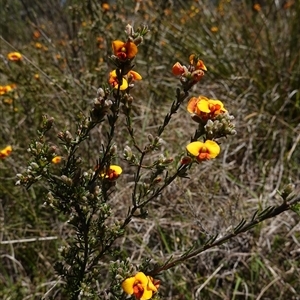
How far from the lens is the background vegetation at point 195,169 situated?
1.71m

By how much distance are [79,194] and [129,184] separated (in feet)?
3.30

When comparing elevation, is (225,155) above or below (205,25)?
below

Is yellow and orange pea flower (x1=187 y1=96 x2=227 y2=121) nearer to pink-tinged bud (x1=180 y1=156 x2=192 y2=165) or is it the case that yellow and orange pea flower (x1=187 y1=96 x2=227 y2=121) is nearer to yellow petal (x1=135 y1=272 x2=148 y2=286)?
pink-tinged bud (x1=180 y1=156 x2=192 y2=165)

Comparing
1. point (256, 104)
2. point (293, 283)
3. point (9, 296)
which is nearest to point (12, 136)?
point (9, 296)

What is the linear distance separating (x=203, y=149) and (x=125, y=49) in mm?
256

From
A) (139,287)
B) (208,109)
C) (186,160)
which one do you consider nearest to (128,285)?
(139,287)

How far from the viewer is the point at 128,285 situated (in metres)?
0.95

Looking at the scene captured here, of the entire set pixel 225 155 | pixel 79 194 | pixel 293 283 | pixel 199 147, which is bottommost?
pixel 293 283

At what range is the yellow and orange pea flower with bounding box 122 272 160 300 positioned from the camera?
0.95 metres

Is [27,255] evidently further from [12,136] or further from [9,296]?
[12,136]

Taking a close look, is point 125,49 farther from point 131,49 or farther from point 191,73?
point 191,73

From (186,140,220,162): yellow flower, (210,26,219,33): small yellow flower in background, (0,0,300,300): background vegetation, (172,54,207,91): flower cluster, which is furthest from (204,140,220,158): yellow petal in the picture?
(210,26,219,33): small yellow flower in background

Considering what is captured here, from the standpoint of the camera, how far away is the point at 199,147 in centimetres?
96

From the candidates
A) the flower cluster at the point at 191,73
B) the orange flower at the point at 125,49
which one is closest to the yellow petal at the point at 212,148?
the flower cluster at the point at 191,73
